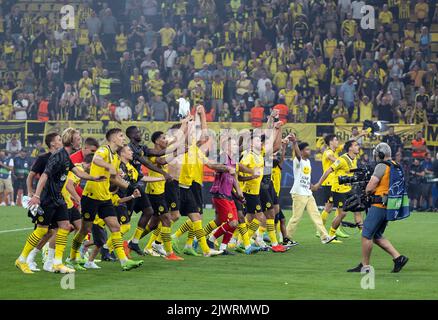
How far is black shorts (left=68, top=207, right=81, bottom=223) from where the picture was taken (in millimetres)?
16500

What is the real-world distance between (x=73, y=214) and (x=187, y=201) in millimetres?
2288

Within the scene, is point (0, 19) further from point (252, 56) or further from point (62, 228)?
point (62, 228)

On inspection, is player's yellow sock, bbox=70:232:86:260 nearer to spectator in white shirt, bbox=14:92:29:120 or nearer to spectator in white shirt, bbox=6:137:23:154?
spectator in white shirt, bbox=6:137:23:154

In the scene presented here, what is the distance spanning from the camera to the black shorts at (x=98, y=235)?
1608 centimetres

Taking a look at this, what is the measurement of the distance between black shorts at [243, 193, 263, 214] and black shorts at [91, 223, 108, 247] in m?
3.79

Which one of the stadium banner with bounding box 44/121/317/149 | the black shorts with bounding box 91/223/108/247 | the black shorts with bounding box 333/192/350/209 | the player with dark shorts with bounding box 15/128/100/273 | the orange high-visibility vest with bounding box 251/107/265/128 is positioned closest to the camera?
the player with dark shorts with bounding box 15/128/100/273

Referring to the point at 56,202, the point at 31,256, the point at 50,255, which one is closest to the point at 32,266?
the point at 31,256

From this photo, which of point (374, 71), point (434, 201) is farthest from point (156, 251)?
point (374, 71)

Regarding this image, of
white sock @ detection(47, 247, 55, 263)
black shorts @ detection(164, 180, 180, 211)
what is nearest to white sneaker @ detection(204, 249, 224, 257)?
black shorts @ detection(164, 180, 180, 211)

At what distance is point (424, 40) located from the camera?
125ft

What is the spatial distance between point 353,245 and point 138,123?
16.1 metres

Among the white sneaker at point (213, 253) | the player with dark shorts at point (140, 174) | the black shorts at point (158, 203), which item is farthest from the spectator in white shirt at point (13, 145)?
the black shorts at point (158, 203)

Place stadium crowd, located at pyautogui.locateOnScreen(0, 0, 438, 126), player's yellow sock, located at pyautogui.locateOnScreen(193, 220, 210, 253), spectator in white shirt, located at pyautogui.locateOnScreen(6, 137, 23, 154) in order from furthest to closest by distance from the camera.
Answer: spectator in white shirt, located at pyautogui.locateOnScreen(6, 137, 23, 154) < stadium crowd, located at pyautogui.locateOnScreen(0, 0, 438, 126) < player's yellow sock, located at pyautogui.locateOnScreen(193, 220, 210, 253)

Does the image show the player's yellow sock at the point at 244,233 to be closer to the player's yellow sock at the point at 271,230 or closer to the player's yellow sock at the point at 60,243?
the player's yellow sock at the point at 271,230
